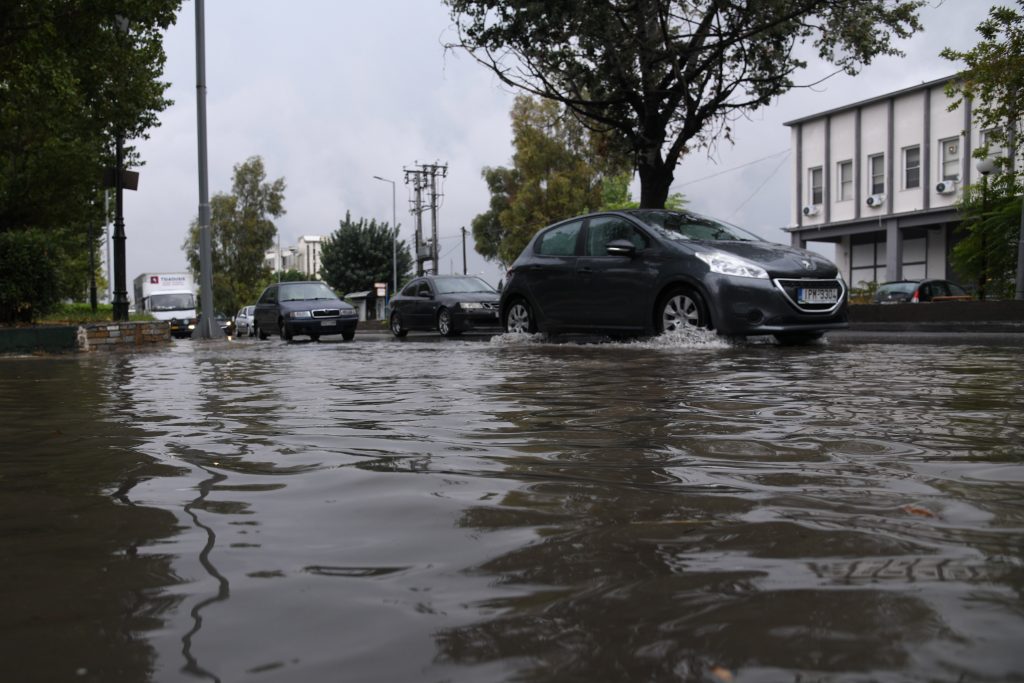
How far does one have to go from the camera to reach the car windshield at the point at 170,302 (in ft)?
132

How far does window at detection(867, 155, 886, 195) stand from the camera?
36688 millimetres

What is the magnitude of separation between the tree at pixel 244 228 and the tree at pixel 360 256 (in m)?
10.9

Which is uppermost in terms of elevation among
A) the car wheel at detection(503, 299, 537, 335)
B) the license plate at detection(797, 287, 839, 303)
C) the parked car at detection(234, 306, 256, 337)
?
the license plate at detection(797, 287, 839, 303)

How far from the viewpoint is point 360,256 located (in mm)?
74250

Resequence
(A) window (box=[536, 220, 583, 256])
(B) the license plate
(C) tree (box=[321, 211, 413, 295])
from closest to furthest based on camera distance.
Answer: (B) the license plate → (A) window (box=[536, 220, 583, 256]) → (C) tree (box=[321, 211, 413, 295])

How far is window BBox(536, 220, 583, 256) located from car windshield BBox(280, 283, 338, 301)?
1197cm

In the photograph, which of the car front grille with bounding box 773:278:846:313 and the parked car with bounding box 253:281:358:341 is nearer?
the car front grille with bounding box 773:278:846:313

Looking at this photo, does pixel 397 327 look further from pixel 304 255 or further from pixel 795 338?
pixel 304 255

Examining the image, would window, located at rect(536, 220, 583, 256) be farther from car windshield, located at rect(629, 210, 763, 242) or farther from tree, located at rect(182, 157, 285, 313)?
tree, located at rect(182, 157, 285, 313)

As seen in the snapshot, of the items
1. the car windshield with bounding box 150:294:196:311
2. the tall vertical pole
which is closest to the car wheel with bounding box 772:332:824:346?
the tall vertical pole

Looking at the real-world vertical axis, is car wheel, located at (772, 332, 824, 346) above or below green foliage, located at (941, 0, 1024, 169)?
below

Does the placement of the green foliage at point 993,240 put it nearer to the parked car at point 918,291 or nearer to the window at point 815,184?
the parked car at point 918,291

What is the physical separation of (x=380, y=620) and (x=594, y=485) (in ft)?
4.02

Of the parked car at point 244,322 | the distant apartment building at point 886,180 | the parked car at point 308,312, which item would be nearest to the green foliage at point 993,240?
the parked car at point 308,312
